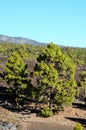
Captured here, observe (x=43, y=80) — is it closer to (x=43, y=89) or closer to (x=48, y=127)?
(x=43, y=89)

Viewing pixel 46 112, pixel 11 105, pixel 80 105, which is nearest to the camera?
pixel 46 112

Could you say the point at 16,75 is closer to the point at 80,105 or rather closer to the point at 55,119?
the point at 55,119

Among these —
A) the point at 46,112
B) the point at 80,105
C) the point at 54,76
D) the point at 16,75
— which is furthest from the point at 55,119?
the point at 80,105

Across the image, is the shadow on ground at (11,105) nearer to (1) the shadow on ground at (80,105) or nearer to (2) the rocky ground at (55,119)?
(2) the rocky ground at (55,119)

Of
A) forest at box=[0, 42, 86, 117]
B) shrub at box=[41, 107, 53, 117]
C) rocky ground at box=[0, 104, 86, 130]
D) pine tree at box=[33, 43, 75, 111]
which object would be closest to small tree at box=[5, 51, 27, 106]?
forest at box=[0, 42, 86, 117]

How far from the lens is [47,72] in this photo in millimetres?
67125

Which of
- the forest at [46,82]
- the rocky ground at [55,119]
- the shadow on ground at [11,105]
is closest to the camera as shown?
the rocky ground at [55,119]

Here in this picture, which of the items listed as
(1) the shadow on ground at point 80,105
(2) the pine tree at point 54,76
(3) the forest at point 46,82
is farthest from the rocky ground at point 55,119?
(2) the pine tree at point 54,76

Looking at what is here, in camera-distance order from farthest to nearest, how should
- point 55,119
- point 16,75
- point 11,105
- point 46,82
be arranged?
1. point 11,105
2. point 16,75
3. point 46,82
4. point 55,119

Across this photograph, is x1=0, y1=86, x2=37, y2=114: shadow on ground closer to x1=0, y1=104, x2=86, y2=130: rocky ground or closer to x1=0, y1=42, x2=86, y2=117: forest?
x1=0, y1=42, x2=86, y2=117: forest

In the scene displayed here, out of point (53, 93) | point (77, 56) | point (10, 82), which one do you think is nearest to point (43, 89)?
point (53, 93)

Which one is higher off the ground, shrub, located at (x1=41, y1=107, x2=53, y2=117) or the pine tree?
the pine tree

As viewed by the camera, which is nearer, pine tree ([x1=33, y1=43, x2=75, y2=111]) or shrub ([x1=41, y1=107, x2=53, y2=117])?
shrub ([x1=41, y1=107, x2=53, y2=117])

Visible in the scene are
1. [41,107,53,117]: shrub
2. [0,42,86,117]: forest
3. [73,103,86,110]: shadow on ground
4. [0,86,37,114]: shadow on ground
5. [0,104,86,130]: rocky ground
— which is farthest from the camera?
[73,103,86,110]: shadow on ground
